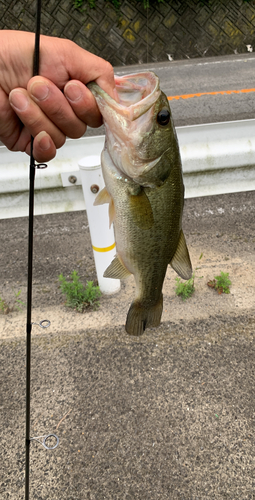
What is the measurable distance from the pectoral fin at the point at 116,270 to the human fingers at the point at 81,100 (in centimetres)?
68

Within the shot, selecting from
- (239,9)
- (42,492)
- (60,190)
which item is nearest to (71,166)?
(60,190)

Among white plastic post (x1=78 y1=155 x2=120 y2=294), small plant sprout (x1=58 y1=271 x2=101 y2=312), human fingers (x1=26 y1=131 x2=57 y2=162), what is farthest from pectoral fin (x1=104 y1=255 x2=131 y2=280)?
small plant sprout (x1=58 y1=271 x2=101 y2=312)

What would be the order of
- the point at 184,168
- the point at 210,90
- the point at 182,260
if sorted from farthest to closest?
the point at 210,90
the point at 184,168
the point at 182,260

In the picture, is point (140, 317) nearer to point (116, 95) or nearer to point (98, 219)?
point (116, 95)

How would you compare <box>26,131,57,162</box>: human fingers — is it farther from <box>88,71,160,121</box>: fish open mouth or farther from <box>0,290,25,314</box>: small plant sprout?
<box>0,290,25,314</box>: small plant sprout

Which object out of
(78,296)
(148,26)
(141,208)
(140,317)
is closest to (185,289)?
(78,296)

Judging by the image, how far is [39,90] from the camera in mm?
1393

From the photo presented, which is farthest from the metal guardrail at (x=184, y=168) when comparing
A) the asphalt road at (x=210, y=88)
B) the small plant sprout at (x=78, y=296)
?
the asphalt road at (x=210, y=88)

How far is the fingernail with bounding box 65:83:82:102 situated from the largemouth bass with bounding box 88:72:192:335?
0.07 metres

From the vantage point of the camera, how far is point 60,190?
2.89 m

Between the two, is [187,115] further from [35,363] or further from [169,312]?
[35,363]

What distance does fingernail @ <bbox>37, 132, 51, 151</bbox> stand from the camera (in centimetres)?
150

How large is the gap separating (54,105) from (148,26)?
17.3 meters

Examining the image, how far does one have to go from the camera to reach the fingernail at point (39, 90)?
1382mm
